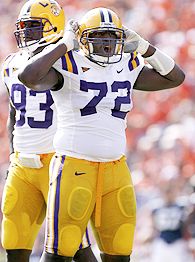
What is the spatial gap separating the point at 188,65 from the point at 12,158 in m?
3.11

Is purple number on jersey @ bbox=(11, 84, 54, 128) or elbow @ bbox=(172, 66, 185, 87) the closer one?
elbow @ bbox=(172, 66, 185, 87)

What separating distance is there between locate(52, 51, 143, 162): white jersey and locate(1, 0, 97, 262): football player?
49 centimetres

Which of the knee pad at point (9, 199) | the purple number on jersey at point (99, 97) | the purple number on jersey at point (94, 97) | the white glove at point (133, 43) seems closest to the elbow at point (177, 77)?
the white glove at point (133, 43)

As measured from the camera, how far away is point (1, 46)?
29.6ft

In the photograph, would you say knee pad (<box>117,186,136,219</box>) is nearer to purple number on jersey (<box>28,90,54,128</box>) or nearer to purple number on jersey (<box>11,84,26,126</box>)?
purple number on jersey (<box>28,90,54,128</box>)

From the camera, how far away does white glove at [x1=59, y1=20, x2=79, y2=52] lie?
4.29 meters

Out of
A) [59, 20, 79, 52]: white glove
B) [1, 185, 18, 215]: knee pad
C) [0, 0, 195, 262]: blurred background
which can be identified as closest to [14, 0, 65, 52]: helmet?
[59, 20, 79, 52]: white glove

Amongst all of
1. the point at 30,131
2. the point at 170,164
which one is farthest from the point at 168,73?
the point at 170,164

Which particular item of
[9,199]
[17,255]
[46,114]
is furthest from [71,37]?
[17,255]

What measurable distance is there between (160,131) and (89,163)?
3.36m

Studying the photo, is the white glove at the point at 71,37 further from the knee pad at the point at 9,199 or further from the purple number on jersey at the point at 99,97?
the knee pad at the point at 9,199

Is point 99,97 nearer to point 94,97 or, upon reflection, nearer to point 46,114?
point 94,97

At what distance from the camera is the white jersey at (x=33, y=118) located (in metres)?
4.92

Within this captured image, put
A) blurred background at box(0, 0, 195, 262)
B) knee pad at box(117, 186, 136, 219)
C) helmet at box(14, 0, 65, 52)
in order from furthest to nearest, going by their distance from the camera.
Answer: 1. blurred background at box(0, 0, 195, 262)
2. helmet at box(14, 0, 65, 52)
3. knee pad at box(117, 186, 136, 219)
